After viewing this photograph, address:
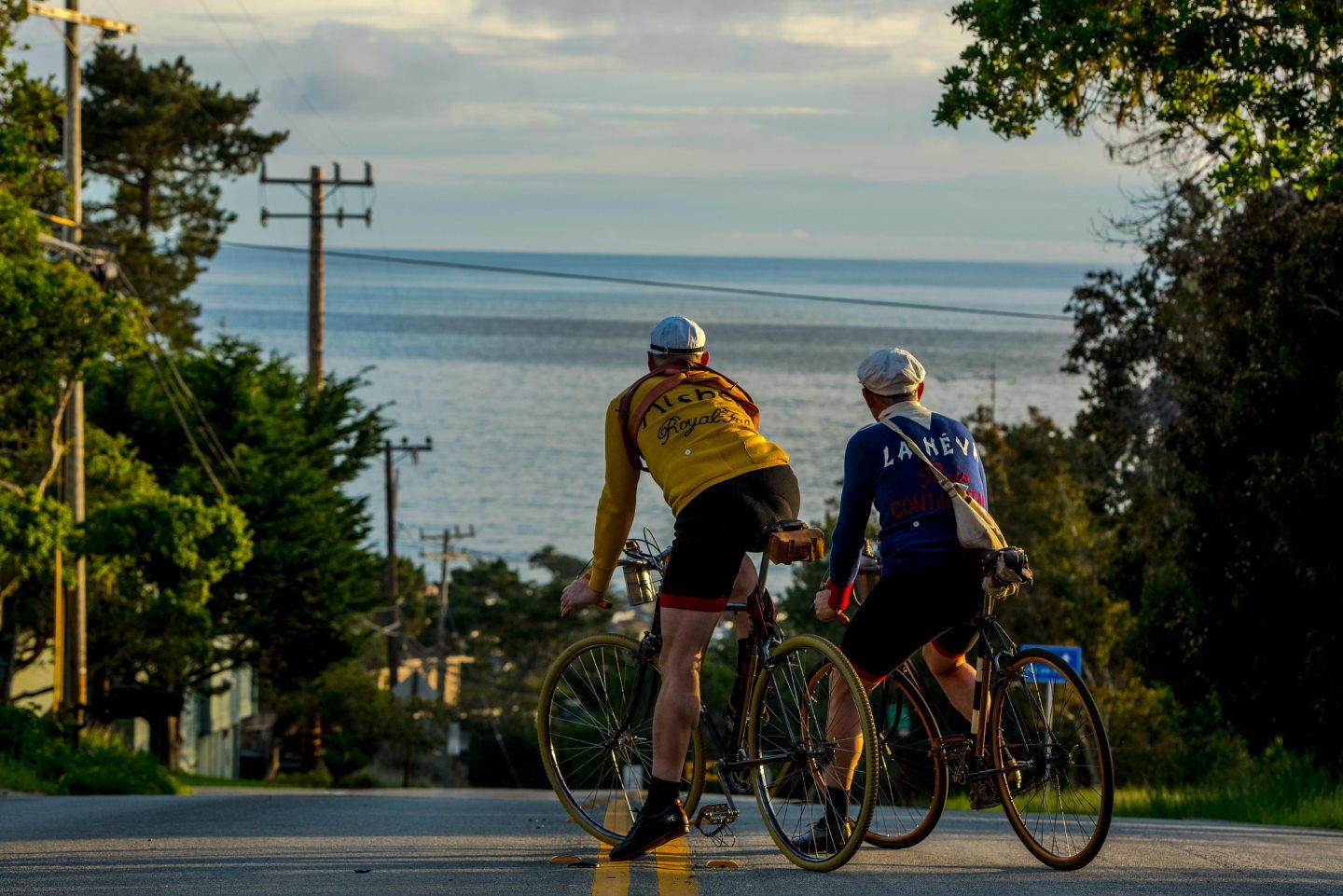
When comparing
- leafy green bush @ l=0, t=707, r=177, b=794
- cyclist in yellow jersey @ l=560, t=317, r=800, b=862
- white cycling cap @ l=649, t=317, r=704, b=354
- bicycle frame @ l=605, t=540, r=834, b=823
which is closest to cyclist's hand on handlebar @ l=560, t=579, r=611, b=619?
cyclist in yellow jersey @ l=560, t=317, r=800, b=862

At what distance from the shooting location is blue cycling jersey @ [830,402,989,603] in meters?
6.46

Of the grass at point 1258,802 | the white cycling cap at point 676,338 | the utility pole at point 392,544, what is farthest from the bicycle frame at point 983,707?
the utility pole at point 392,544

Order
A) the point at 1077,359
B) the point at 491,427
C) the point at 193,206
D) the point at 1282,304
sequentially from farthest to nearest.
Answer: the point at 491,427
the point at 193,206
the point at 1077,359
the point at 1282,304

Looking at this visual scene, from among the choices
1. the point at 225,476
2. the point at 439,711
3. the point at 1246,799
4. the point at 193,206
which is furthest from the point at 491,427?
the point at 1246,799

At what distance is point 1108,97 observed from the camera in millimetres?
15344

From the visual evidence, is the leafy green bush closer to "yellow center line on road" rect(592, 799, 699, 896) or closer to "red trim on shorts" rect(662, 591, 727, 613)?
"yellow center line on road" rect(592, 799, 699, 896)

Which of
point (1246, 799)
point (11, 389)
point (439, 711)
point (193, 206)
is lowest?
point (439, 711)

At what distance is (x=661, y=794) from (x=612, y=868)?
16.9 inches

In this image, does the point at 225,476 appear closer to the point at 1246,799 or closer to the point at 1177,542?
the point at 1177,542

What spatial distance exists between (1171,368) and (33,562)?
1467 cm

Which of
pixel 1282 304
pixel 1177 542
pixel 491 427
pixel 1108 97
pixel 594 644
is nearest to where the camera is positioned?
pixel 594 644

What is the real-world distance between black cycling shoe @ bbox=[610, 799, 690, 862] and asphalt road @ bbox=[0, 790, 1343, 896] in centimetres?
11

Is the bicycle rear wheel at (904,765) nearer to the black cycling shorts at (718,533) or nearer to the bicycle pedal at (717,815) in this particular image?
the bicycle pedal at (717,815)

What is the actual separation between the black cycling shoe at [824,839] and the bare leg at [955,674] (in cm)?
73
